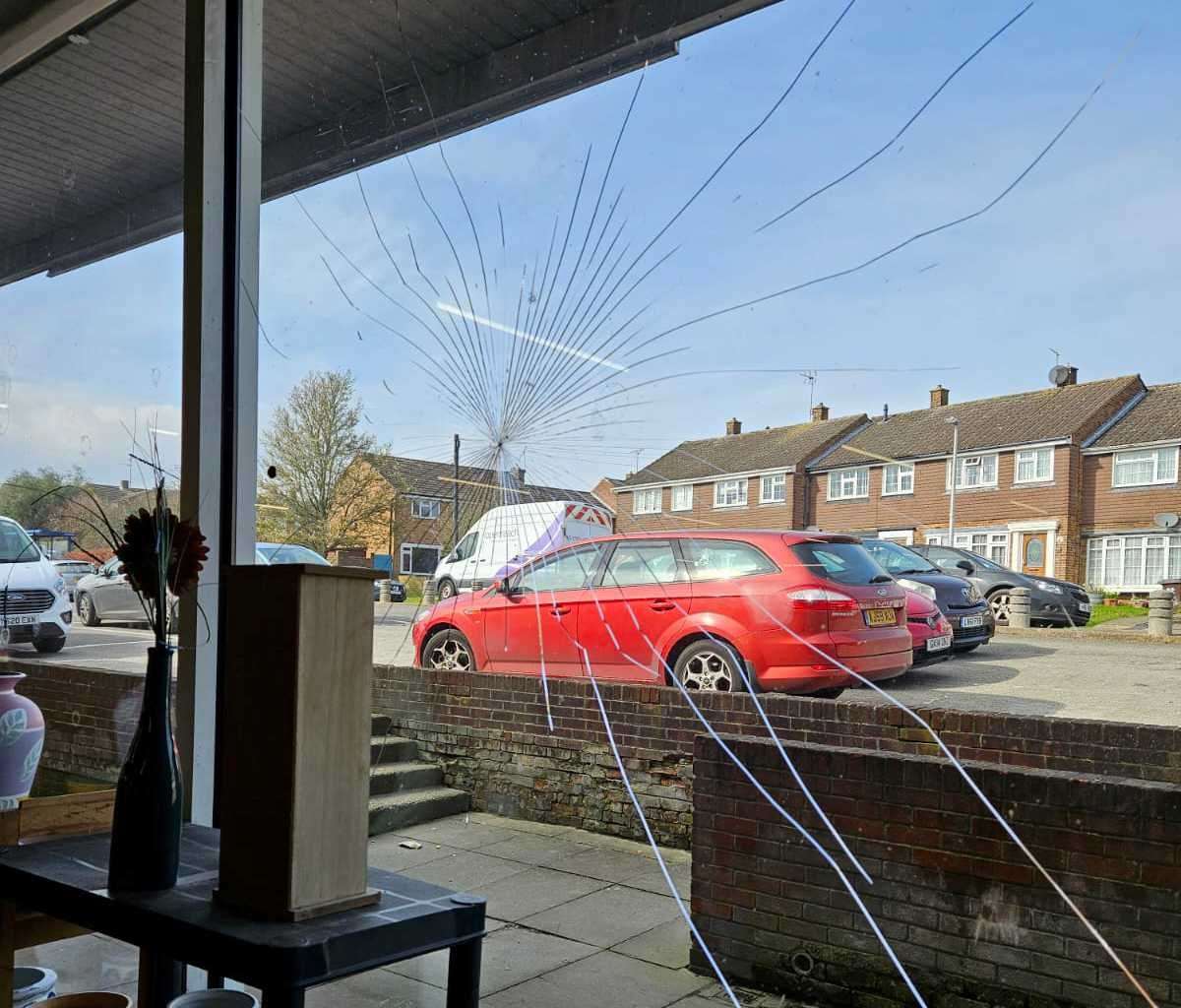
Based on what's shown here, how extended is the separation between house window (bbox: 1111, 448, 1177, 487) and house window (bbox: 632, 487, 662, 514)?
774 millimetres

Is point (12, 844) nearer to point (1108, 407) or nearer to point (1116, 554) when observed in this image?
point (1116, 554)

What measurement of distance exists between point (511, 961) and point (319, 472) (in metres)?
1.34

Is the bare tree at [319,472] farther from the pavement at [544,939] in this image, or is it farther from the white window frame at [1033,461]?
the white window frame at [1033,461]

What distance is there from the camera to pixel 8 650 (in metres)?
3.12

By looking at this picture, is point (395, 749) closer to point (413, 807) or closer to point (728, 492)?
point (413, 807)

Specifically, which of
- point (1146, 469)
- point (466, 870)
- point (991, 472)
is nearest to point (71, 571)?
point (466, 870)

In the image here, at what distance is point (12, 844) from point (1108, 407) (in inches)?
74.7

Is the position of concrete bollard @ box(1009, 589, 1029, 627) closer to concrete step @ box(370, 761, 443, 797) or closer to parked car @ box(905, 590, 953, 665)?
parked car @ box(905, 590, 953, 665)

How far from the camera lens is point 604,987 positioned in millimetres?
2375

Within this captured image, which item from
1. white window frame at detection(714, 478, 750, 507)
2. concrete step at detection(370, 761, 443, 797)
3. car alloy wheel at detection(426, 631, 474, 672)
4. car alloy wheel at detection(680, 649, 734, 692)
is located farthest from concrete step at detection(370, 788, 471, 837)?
white window frame at detection(714, 478, 750, 507)

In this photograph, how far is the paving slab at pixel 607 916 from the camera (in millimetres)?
2688

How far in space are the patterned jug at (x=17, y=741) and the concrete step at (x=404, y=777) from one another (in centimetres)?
204

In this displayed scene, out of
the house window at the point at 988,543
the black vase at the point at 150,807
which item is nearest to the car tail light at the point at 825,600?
the house window at the point at 988,543

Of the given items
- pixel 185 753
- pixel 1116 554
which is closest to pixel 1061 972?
pixel 1116 554
